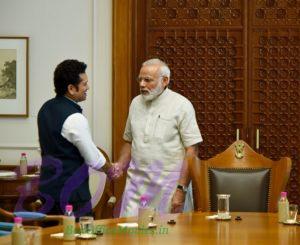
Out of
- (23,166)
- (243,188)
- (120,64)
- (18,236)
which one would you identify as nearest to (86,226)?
(18,236)

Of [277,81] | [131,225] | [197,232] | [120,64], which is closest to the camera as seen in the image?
[197,232]

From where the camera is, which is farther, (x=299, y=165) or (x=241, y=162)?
(x=299, y=165)

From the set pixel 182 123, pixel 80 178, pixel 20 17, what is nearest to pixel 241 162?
pixel 182 123

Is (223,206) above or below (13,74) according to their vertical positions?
below

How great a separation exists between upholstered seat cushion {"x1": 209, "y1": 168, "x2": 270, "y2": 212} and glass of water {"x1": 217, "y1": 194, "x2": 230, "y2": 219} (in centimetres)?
49

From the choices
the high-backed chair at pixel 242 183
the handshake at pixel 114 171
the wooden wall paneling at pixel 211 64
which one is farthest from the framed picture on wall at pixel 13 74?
the high-backed chair at pixel 242 183

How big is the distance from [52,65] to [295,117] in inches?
90.4

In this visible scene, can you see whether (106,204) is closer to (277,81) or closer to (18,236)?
(277,81)

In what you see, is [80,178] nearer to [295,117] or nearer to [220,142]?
[220,142]

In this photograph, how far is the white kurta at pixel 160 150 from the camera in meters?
4.54

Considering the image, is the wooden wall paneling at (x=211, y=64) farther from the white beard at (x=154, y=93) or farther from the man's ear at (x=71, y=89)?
the man's ear at (x=71, y=89)

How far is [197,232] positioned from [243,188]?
1.04m

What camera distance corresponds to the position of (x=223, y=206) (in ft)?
11.4

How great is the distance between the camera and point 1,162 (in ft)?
19.9
